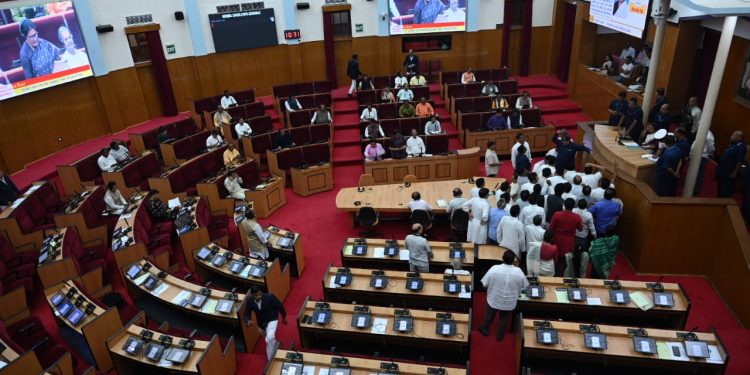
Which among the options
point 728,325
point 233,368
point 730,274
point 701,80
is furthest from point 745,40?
point 233,368

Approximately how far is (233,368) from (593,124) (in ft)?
29.4

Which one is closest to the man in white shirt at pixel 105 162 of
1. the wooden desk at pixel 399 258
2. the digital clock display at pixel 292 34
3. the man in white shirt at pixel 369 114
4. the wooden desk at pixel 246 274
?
the wooden desk at pixel 246 274

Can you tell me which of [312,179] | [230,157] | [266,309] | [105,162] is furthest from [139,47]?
[266,309]

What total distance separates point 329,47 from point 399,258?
12.1 m

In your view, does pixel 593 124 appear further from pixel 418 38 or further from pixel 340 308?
pixel 418 38

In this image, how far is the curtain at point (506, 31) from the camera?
17781 mm

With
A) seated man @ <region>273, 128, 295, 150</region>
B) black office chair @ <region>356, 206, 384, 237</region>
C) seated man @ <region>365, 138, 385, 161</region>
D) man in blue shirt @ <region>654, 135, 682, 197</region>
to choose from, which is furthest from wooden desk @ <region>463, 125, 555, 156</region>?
man in blue shirt @ <region>654, 135, 682, 197</region>

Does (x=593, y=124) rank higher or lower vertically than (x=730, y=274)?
higher

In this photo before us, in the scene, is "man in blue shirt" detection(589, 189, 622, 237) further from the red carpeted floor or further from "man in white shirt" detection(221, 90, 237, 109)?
"man in white shirt" detection(221, 90, 237, 109)

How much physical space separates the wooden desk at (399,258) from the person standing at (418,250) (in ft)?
0.59

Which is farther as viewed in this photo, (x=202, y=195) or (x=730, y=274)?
(x=202, y=195)

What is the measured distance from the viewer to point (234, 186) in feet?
36.2

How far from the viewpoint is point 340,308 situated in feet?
22.3

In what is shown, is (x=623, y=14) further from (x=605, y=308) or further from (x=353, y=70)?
(x=353, y=70)
